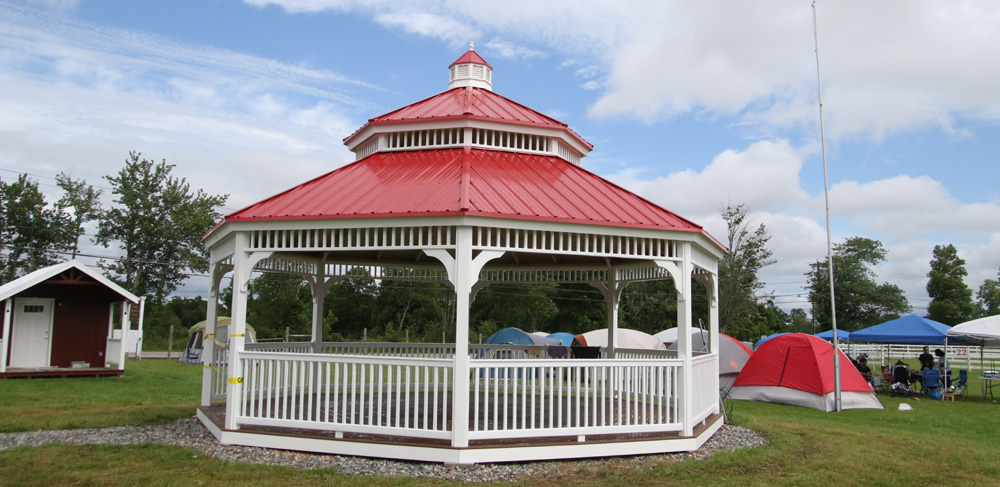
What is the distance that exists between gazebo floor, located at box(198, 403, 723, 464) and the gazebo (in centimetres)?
2

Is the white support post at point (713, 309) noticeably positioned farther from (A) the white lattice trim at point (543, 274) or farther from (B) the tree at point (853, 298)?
(B) the tree at point (853, 298)

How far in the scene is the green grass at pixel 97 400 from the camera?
38.4 ft

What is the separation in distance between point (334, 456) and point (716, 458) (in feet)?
16.0

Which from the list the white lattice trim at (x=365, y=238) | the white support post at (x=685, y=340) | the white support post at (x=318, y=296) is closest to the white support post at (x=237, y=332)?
the white lattice trim at (x=365, y=238)

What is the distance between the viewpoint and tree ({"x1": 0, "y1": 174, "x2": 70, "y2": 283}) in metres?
42.9

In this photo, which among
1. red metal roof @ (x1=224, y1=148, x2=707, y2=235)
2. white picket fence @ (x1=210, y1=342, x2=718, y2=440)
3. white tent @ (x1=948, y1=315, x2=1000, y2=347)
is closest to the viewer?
white picket fence @ (x1=210, y1=342, x2=718, y2=440)

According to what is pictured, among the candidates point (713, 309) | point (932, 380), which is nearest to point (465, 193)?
point (713, 309)

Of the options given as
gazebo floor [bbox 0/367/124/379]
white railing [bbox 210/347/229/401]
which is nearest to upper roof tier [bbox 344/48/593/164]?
white railing [bbox 210/347/229/401]

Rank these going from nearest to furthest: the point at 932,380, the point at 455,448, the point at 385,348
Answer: the point at 455,448, the point at 385,348, the point at 932,380

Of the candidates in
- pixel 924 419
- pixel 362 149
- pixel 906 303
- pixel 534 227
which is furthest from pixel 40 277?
pixel 906 303

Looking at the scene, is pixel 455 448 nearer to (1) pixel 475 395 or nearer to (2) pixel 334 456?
(2) pixel 334 456

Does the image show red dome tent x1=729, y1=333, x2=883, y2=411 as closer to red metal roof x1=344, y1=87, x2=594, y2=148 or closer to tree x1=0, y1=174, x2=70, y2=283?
red metal roof x1=344, y1=87, x2=594, y2=148

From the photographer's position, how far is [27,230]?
43.6m

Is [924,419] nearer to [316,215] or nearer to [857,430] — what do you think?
[857,430]
